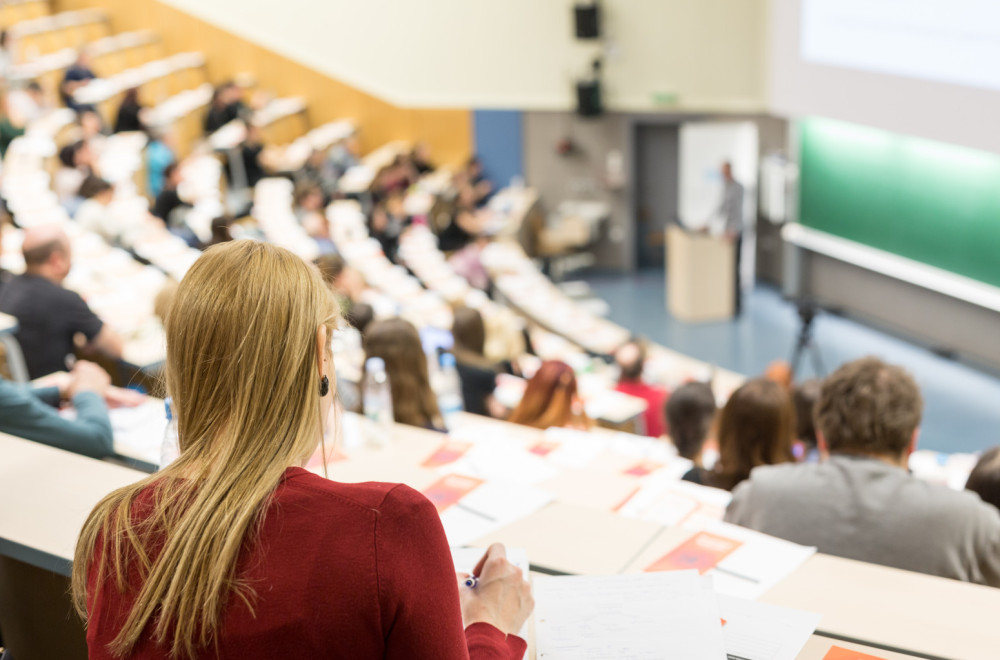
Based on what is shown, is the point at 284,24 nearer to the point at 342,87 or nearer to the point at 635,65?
the point at 342,87

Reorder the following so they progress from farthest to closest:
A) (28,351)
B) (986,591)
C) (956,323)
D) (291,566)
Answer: (956,323) < (28,351) < (986,591) < (291,566)

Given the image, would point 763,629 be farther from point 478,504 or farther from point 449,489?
point 449,489

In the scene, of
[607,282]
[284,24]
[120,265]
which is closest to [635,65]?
[607,282]

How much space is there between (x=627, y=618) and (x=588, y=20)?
34.4 feet

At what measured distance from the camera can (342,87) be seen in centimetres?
1294

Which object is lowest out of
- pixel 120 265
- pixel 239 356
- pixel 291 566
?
pixel 120 265

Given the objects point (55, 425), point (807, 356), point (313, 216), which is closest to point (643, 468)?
point (55, 425)

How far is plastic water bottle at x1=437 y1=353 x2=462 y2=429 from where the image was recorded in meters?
4.77

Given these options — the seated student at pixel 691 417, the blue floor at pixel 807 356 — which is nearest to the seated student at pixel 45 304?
the seated student at pixel 691 417

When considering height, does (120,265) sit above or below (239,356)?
below

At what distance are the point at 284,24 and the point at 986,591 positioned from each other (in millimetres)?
12524

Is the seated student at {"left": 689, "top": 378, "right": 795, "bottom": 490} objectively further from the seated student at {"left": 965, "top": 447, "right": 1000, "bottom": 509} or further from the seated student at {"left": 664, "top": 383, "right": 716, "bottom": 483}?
the seated student at {"left": 965, "top": 447, "right": 1000, "bottom": 509}

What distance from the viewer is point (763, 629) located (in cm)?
159

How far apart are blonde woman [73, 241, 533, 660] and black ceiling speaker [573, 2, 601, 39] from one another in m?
10.6
